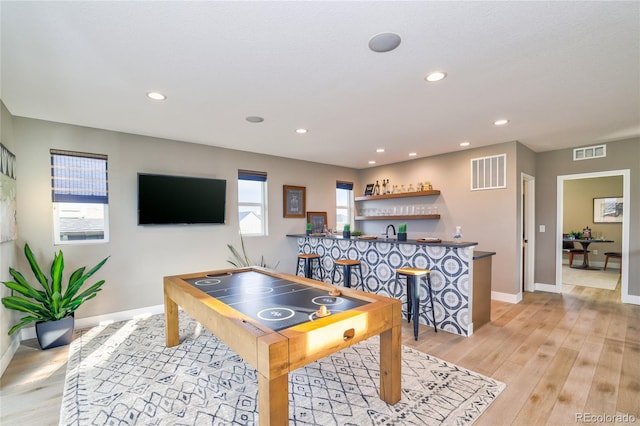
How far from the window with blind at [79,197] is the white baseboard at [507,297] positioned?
5855 mm

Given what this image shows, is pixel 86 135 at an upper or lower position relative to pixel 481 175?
upper

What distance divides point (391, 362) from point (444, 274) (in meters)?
1.78

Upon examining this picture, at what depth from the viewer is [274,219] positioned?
18.2ft

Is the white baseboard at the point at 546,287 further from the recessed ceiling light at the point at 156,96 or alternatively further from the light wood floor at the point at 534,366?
the recessed ceiling light at the point at 156,96

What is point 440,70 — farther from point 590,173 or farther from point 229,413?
point 590,173

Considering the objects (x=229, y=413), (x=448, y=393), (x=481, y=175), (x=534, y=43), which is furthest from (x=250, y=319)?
(x=481, y=175)

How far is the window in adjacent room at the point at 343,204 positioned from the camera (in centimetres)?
679

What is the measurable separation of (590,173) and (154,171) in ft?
22.6

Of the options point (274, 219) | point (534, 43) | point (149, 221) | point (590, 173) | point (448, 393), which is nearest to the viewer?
point (534, 43)

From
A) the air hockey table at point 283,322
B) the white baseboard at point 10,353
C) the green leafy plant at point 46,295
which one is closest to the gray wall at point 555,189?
the air hockey table at point 283,322

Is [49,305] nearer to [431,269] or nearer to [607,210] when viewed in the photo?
[431,269]

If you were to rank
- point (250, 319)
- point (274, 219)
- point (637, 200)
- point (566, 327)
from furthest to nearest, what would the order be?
1. point (274, 219)
2. point (637, 200)
3. point (566, 327)
4. point (250, 319)

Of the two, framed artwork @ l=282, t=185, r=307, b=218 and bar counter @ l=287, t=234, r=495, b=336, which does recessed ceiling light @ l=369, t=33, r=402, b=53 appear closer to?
bar counter @ l=287, t=234, r=495, b=336

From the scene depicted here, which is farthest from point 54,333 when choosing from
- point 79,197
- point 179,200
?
point 179,200
